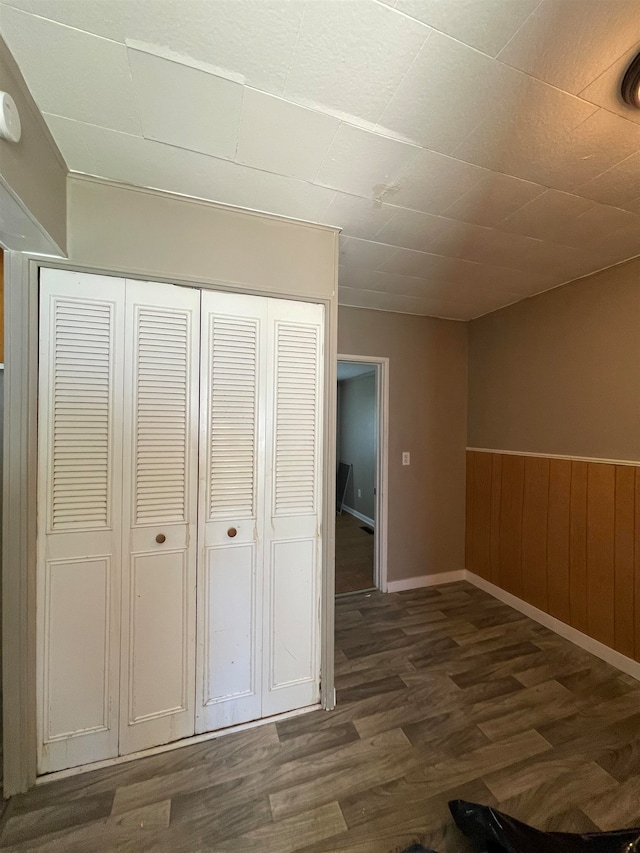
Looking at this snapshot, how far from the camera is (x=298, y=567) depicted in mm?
1700

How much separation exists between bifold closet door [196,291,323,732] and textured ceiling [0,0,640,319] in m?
0.57

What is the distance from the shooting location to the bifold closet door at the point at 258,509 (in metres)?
1.56

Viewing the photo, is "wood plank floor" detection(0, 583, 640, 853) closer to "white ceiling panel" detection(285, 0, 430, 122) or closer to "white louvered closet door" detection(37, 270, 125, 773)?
"white louvered closet door" detection(37, 270, 125, 773)

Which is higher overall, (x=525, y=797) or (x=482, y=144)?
(x=482, y=144)

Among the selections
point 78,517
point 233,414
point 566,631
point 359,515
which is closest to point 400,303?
point 233,414

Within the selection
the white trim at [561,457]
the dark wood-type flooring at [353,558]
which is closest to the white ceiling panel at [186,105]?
the white trim at [561,457]

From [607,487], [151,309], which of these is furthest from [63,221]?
[607,487]

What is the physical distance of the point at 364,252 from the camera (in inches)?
78.5

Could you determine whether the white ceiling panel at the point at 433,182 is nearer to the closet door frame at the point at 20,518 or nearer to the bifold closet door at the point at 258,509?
the bifold closet door at the point at 258,509

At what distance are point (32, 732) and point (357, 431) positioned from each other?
4.95m

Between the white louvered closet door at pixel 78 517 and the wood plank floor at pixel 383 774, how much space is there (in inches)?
9.5

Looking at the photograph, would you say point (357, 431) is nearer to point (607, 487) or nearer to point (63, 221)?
point (607, 487)

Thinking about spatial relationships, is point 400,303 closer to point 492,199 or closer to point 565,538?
point 492,199

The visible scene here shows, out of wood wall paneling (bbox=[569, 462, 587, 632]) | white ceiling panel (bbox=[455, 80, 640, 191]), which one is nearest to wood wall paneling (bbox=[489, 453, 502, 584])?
wood wall paneling (bbox=[569, 462, 587, 632])
